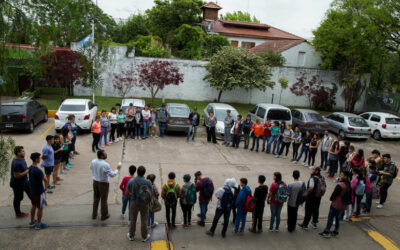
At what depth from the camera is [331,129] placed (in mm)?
16953

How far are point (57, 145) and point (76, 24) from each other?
4.63 metres

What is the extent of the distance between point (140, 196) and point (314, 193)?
3909 millimetres

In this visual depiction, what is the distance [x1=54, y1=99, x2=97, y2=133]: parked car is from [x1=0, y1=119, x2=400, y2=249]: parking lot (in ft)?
3.29

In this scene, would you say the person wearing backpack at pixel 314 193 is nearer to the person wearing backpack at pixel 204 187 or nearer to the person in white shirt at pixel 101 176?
the person wearing backpack at pixel 204 187

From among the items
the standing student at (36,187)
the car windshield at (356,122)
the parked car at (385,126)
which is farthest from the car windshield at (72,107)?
the parked car at (385,126)

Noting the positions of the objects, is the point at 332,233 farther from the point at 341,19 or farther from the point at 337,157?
the point at 341,19

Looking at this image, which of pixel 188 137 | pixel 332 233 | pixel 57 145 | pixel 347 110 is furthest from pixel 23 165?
pixel 347 110

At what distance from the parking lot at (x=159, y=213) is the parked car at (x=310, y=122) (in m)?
3.19

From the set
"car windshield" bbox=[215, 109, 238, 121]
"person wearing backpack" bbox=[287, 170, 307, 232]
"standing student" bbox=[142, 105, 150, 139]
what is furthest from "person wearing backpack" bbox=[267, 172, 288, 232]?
"car windshield" bbox=[215, 109, 238, 121]

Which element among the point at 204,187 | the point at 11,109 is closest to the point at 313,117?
the point at 204,187

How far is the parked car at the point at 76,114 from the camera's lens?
13.0 m

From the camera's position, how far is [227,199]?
234 inches

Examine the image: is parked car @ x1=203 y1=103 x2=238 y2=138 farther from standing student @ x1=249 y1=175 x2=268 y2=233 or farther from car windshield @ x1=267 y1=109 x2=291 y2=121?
standing student @ x1=249 y1=175 x2=268 y2=233

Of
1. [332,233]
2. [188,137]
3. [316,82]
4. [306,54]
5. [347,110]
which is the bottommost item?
[332,233]
